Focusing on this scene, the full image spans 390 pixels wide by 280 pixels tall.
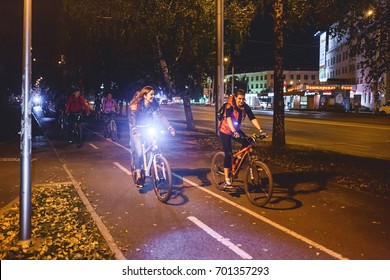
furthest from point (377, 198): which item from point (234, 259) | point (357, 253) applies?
point (234, 259)

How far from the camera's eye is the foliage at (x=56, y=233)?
17.4 feet

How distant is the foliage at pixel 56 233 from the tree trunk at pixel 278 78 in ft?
29.0

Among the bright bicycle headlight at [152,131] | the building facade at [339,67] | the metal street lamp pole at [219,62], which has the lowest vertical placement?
the bright bicycle headlight at [152,131]

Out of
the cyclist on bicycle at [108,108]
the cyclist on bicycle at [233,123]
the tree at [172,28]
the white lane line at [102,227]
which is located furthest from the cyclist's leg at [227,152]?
the cyclist on bicycle at [108,108]

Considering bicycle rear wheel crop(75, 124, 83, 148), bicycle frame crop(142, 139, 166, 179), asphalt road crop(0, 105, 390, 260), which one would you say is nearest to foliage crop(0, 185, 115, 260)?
asphalt road crop(0, 105, 390, 260)

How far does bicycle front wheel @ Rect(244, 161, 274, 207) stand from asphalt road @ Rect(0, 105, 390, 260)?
0.17m

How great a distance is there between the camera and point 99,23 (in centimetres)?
2048

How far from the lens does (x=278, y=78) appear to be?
15016 mm

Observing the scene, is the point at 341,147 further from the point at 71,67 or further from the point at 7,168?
the point at 71,67

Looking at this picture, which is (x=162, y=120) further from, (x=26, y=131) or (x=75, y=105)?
(x=75, y=105)

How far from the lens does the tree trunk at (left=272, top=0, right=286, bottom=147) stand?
14758 mm

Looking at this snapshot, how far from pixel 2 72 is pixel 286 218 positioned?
2968cm

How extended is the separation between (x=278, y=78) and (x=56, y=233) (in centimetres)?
1056

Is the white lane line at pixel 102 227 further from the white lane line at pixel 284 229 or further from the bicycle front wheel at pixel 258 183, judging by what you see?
the bicycle front wheel at pixel 258 183
